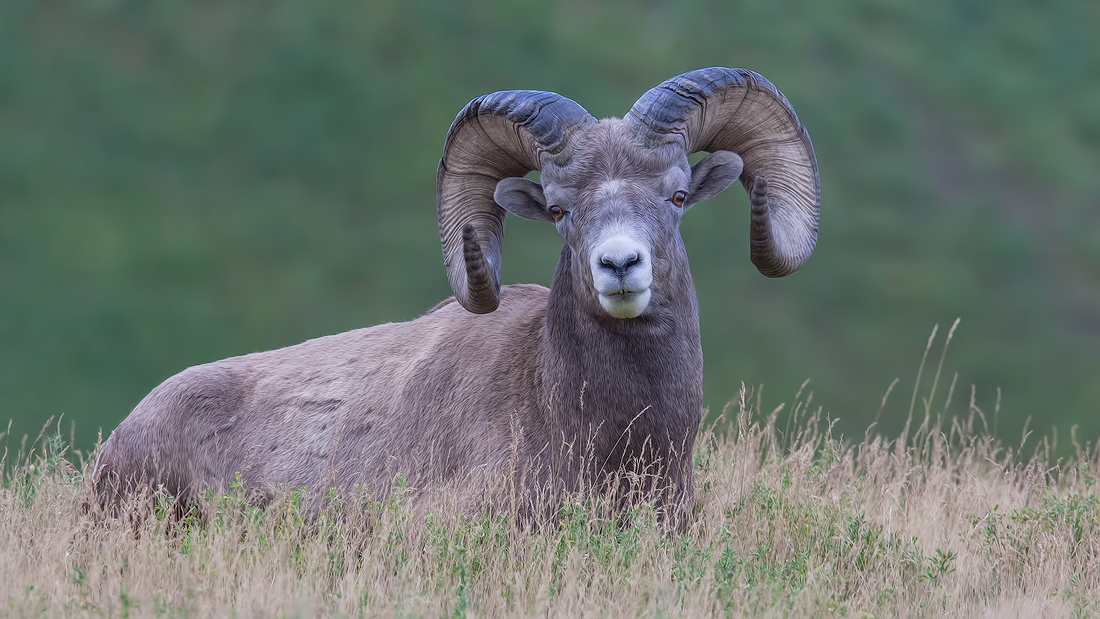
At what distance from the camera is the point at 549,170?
769 centimetres

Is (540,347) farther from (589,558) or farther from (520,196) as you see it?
(589,558)

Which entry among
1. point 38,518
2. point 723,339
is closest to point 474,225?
point 38,518

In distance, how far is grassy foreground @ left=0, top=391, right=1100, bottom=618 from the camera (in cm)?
618

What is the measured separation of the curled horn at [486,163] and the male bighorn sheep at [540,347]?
1 cm

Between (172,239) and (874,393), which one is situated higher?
(172,239)

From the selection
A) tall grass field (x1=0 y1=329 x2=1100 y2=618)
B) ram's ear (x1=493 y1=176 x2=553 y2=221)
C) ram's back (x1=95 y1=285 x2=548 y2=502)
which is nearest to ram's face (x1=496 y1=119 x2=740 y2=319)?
ram's ear (x1=493 y1=176 x2=553 y2=221)

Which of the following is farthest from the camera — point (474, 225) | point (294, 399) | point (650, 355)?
point (294, 399)

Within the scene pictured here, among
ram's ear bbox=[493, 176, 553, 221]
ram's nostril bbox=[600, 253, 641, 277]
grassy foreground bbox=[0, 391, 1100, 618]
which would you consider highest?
ram's ear bbox=[493, 176, 553, 221]

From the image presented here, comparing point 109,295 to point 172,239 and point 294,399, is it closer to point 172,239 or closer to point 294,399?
point 172,239

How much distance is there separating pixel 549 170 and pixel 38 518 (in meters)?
3.58

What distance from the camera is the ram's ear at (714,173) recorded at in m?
7.96

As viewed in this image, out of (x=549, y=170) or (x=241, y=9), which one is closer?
(x=549, y=170)

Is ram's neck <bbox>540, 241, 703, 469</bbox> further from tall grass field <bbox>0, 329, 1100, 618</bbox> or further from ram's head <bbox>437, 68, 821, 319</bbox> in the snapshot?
tall grass field <bbox>0, 329, 1100, 618</bbox>

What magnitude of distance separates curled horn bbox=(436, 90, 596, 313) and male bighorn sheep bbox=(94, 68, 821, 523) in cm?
1
